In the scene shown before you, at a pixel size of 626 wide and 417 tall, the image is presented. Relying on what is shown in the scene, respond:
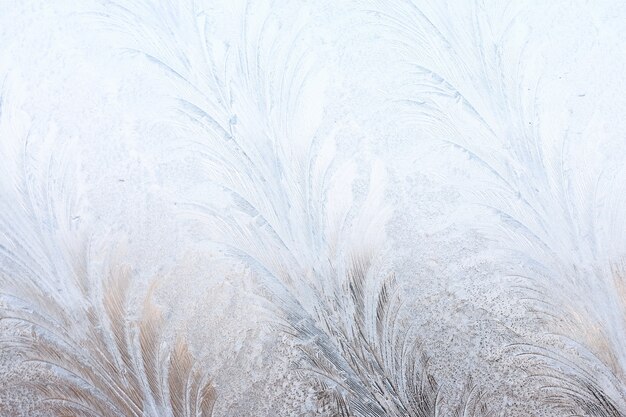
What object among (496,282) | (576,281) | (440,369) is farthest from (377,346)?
(576,281)

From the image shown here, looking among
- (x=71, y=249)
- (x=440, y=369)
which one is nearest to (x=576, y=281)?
(x=440, y=369)

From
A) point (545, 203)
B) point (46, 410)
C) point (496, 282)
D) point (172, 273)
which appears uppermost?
point (545, 203)

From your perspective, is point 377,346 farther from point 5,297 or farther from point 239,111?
point 5,297

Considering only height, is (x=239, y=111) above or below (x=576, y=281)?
above

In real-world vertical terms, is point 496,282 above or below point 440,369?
above

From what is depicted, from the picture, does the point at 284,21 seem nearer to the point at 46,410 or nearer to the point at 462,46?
the point at 462,46

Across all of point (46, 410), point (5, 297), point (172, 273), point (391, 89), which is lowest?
point (46, 410)
